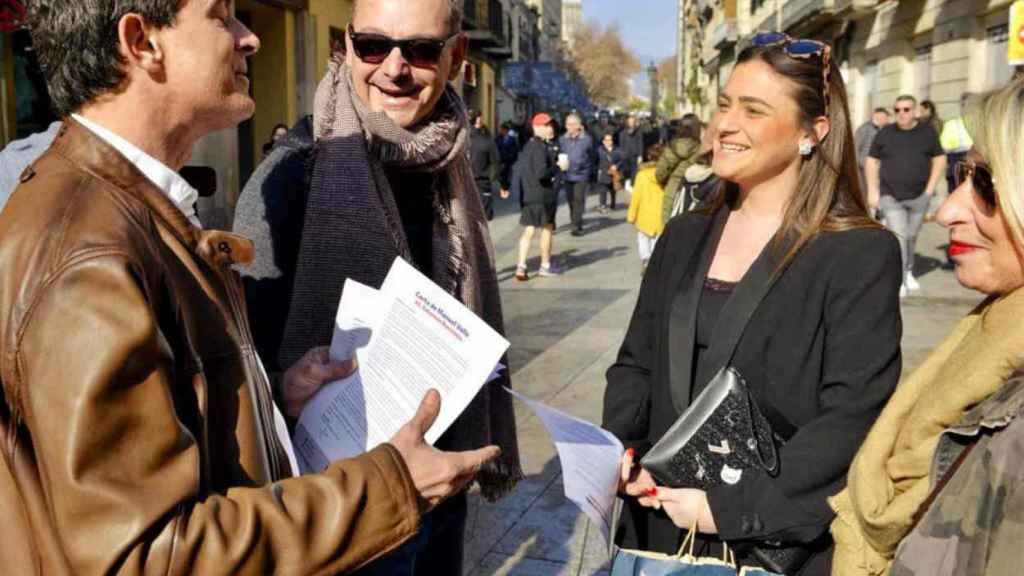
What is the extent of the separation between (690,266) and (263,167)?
1.12 metres

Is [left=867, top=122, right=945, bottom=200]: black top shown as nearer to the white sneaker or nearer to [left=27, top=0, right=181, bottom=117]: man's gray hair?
the white sneaker

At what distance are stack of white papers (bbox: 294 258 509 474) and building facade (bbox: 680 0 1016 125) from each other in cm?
1558

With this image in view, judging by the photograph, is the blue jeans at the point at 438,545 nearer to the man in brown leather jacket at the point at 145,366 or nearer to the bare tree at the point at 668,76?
the man in brown leather jacket at the point at 145,366

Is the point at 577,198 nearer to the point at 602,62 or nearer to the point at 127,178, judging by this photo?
the point at 127,178

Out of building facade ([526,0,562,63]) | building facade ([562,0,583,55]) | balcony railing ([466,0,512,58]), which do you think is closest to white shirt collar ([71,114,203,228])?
balcony railing ([466,0,512,58])

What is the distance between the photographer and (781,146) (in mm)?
2330

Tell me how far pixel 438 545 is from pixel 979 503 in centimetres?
133

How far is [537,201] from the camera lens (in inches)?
→ 443

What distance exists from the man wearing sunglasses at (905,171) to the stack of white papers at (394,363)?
8.41 meters

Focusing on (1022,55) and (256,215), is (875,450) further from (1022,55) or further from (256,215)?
(1022,55)

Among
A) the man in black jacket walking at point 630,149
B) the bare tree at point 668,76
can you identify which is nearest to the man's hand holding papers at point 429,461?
the man in black jacket walking at point 630,149

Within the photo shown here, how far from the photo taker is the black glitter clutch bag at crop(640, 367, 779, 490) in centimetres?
204

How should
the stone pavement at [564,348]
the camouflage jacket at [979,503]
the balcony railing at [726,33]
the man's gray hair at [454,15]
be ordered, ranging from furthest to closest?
the balcony railing at [726,33] < the stone pavement at [564,348] < the man's gray hair at [454,15] < the camouflage jacket at [979,503]

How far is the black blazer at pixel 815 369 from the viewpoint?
2031 mm
